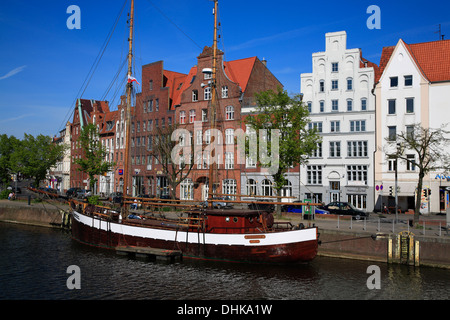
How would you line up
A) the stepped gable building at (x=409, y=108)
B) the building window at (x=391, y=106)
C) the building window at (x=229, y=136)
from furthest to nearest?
the building window at (x=229, y=136)
the building window at (x=391, y=106)
the stepped gable building at (x=409, y=108)

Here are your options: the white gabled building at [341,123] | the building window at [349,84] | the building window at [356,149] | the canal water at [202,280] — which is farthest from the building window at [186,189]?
the canal water at [202,280]

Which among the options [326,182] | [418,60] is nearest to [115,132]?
[326,182]

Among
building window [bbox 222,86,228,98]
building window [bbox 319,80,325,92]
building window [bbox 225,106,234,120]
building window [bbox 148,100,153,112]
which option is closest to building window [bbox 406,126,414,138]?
building window [bbox 319,80,325,92]

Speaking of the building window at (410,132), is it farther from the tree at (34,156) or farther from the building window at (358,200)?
the tree at (34,156)

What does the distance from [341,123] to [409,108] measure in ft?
26.7

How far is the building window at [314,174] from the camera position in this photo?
53156mm

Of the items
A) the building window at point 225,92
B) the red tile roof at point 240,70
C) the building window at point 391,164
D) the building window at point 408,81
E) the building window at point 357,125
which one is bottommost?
the building window at point 391,164

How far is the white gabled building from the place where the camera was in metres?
50.6

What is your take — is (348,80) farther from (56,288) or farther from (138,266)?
(56,288)

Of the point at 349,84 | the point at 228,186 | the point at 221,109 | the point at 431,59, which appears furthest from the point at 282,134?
the point at 431,59

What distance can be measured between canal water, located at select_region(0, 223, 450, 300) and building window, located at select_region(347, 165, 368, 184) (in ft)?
80.7

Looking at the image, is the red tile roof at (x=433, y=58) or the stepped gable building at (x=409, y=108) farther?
the red tile roof at (x=433, y=58)

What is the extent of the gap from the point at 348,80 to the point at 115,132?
46.0 metres

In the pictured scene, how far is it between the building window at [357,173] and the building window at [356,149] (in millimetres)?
1516
